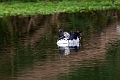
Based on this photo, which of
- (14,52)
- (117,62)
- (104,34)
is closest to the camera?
(117,62)

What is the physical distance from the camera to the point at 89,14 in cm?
4809

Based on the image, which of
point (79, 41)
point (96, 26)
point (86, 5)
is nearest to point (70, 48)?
point (79, 41)

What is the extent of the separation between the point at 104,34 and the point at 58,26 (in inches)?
273

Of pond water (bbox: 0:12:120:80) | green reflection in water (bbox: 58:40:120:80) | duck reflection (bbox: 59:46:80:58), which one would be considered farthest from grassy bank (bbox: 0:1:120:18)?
green reflection in water (bbox: 58:40:120:80)

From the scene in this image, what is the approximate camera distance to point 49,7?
55719 millimetres

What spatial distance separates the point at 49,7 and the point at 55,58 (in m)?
32.6

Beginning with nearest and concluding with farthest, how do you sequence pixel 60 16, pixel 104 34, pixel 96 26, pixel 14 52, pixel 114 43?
pixel 14 52 < pixel 114 43 < pixel 104 34 < pixel 96 26 < pixel 60 16

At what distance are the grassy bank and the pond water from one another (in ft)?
57.5

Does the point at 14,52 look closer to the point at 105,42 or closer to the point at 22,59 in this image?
the point at 22,59

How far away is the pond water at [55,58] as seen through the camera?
64.3 ft

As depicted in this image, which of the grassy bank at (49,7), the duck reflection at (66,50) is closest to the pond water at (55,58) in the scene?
the duck reflection at (66,50)

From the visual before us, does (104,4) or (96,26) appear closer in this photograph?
(96,26)

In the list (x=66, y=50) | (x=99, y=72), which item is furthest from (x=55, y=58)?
(x=99, y=72)

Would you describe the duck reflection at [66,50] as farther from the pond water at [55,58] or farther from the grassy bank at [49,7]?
the grassy bank at [49,7]
